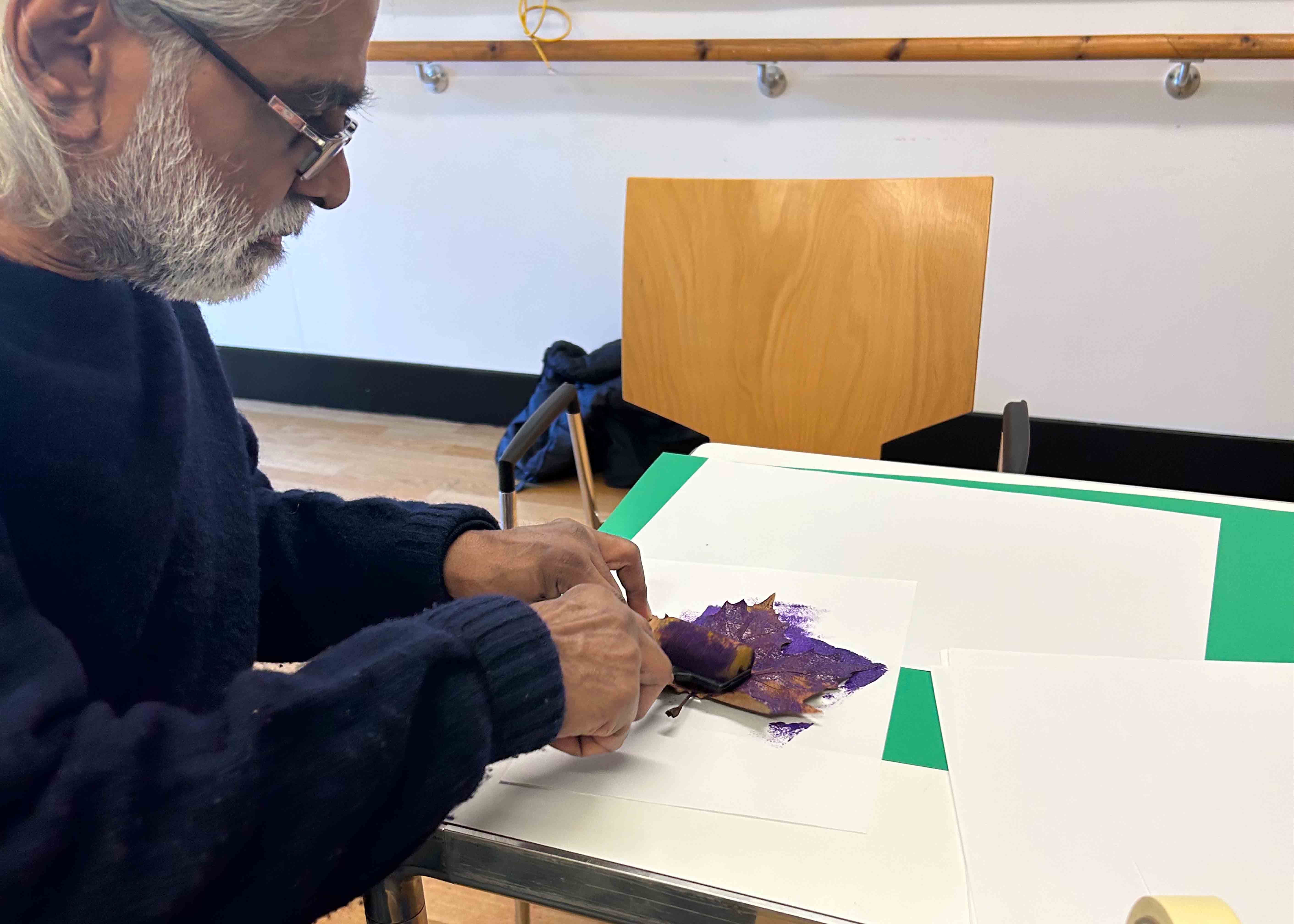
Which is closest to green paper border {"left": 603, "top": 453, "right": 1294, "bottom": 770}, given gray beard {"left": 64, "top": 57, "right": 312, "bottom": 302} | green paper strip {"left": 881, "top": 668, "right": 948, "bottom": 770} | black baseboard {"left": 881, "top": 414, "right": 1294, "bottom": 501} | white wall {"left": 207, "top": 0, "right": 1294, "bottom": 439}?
green paper strip {"left": 881, "top": 668, "right": 948, "bottom": 770}

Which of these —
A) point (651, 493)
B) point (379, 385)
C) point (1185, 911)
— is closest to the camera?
point (1185, 911)

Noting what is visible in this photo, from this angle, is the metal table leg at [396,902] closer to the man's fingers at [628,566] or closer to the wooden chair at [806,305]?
the man's fingers at [628,566]

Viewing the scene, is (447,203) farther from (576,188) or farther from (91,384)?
(91,384)

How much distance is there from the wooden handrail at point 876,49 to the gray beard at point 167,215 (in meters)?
1.75

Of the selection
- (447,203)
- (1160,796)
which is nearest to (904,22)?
(447,203)

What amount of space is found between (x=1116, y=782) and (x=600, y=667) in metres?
0.34

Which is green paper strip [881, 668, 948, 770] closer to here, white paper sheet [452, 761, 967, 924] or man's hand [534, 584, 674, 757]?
white paper sheet [452, 761, 967, 924]

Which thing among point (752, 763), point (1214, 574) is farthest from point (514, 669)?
point (1214, 574)

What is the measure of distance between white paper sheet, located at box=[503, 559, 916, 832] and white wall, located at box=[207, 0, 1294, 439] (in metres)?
1.82

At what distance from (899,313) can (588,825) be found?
1055mm

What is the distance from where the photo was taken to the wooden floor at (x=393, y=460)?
8.37 feet

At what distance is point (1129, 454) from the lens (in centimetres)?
240

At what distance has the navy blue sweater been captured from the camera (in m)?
0.46

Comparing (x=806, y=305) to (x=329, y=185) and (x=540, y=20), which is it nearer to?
(x=329, y=185)
